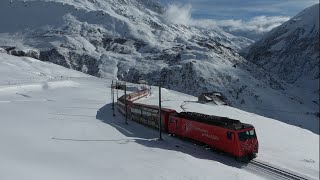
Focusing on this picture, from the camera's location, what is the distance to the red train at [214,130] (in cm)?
3634

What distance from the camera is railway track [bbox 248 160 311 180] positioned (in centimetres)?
3341

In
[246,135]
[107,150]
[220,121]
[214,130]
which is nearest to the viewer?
[107,150]

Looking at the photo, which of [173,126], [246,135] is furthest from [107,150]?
[173,126]

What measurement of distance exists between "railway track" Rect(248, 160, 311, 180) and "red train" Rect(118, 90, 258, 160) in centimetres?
102

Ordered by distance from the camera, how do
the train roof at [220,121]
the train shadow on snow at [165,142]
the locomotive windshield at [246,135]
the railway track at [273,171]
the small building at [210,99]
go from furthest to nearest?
the small building at [210,99], the train shadow on snow at [165,142], the train roof at [220,121], the locomotive windshield at [246,135], the railway track at [273,171]

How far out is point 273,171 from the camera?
34.6m

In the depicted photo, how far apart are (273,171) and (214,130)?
22.8 ft

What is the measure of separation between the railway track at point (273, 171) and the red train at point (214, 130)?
102 cm

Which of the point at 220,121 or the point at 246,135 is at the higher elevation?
the point at 220,121

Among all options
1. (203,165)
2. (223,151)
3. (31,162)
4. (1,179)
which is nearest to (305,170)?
(223,151)

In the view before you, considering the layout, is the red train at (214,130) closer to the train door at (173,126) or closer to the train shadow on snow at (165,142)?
the train door at (173,126)

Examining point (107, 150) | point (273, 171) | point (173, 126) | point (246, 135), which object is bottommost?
point (273, 171)

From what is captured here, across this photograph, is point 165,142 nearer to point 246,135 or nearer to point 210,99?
point 246,135

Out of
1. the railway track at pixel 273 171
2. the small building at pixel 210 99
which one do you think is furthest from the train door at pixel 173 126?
the small building at pixel 210 99
